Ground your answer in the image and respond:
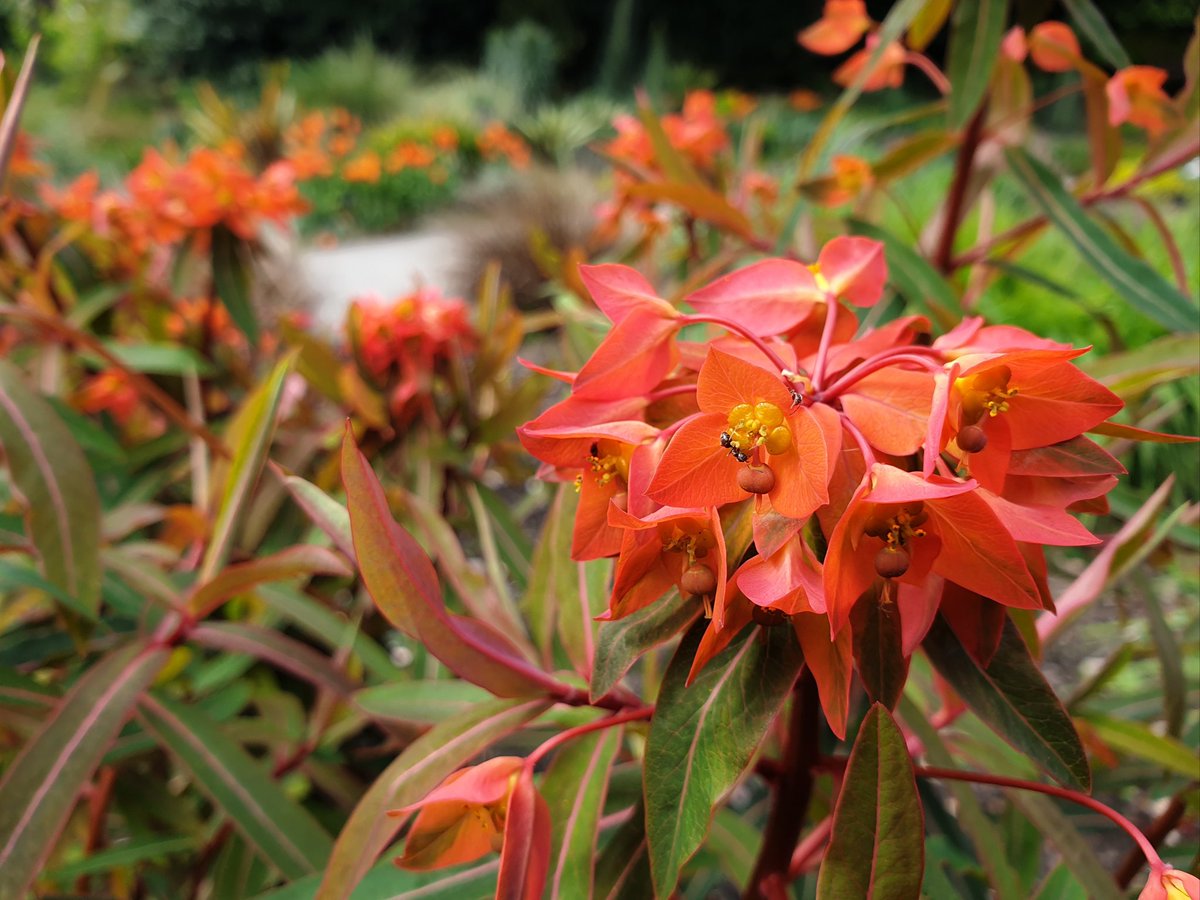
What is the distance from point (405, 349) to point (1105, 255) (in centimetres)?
76

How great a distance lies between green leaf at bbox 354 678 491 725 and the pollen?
0.79ft

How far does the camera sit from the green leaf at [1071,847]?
442 mm

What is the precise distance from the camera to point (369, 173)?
547 cm

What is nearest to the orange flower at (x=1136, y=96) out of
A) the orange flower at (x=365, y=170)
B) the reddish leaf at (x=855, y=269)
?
the reddish leaf at (x=855, y=269)

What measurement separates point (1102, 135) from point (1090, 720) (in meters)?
0.52

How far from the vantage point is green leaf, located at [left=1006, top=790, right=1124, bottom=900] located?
0.44m

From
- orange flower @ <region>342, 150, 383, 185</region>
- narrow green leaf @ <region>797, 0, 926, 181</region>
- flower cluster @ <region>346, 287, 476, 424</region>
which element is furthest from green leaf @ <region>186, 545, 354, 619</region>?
orange flower @ <region>342, 150, 383, 185</region>

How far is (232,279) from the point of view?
1.16m

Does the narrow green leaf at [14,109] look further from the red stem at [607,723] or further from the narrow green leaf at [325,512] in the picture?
the red stem at [607,723]

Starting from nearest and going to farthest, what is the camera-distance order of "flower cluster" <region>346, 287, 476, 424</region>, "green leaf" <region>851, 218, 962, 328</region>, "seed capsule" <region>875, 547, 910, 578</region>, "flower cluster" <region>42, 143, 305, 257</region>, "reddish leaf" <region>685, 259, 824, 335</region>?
"seed capsule" <region>875, 547, 910, 578</region>
"reddish leaf" <region>685, 259, 824, 335</region>
"green leaf" <region>851, 218, 962, 328</region>
"flower cluster" <region>346, 287, 476, 424</region>
"flower cluster" <region>42, 143, 305, 257</region>

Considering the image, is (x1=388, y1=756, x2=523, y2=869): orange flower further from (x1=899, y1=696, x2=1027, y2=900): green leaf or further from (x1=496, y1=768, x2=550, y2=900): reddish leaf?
(x1=899, y1=696, x2=1027, y2=900): green leaf

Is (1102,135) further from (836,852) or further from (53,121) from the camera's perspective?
(53,121)

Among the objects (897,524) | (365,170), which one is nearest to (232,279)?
(897,524)

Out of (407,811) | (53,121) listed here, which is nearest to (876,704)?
(407,811)
